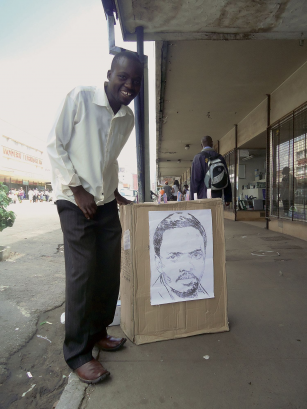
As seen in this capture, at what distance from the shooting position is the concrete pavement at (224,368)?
4.52 feet

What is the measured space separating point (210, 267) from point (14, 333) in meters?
1.69

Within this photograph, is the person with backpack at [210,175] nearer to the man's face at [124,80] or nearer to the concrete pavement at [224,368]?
the concrete pavement at [224,368]

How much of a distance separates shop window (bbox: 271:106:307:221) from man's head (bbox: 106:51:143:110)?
5.31 metres

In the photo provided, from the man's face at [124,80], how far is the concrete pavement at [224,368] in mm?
1644

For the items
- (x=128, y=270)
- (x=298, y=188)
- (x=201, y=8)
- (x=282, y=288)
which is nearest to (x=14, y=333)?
(x=128, y=270)

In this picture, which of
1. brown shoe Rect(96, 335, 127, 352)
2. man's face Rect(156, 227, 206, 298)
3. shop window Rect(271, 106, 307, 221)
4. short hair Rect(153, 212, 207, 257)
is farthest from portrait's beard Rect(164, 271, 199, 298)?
shop window Rect(271, 106, 307, 221)

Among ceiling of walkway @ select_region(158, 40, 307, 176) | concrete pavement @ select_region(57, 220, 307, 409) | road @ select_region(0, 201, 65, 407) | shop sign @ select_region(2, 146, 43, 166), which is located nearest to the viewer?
concrete pavement @ select_region(57, 220, 307, 409)

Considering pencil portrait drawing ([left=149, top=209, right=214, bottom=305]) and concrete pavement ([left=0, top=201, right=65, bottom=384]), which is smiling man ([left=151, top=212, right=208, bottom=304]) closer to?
pencil portrait drawing ([left=149, top=209, right=214, bottom=305])

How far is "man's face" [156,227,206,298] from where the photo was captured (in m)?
1.93

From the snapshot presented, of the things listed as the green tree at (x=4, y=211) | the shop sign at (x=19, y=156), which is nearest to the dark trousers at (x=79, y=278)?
the green tree at (x=4, y=211)

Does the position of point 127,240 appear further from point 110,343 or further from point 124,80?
point 124,80

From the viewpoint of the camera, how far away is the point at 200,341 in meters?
1.91

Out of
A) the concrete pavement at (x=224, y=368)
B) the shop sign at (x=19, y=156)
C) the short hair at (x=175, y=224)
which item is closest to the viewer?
the concrete pavement at (x=224, y=368)

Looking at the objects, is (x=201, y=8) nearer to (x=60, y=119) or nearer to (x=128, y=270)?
(x=60, y=119)
